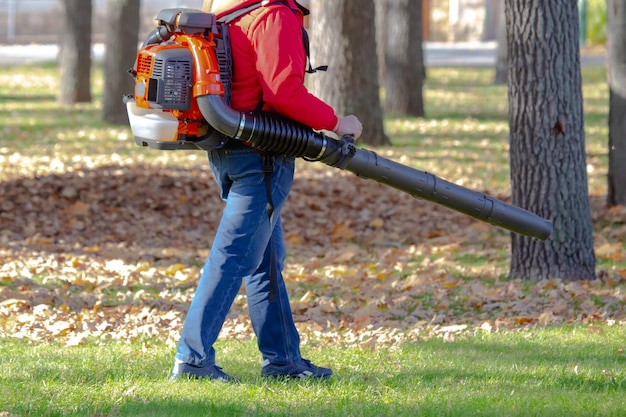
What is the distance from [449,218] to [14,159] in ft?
18.6

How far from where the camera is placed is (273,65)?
4.40 meters

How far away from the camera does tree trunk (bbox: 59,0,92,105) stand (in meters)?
18.6

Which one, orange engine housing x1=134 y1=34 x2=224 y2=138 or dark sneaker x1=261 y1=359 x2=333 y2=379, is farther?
dark sneaker x1=261 y1=359 x2=333 y2=379

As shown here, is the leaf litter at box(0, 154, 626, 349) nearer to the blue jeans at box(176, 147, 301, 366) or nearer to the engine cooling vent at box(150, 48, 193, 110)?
the blue jeans at box(176, 147, 301, 366)

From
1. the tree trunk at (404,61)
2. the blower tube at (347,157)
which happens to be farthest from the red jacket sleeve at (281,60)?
the tree trunk at (404,61)

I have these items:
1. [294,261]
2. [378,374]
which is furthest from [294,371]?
[294,261]

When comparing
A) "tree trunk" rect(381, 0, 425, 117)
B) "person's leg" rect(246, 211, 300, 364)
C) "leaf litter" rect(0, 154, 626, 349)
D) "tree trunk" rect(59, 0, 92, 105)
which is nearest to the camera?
"person's leg" rect(246, 211, 300, 364)

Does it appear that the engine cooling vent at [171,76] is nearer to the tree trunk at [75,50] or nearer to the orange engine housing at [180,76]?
the orange engine housing at [180,76]

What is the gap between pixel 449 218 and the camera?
11.0 metres

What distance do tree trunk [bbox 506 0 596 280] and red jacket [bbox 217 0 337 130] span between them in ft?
10.5

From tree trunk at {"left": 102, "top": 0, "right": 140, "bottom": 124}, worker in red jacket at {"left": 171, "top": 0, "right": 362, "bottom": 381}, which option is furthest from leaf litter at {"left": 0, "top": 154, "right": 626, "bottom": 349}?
tree trunk at {"left": 102, "top": 0, "right": 140, "bottom": 124}

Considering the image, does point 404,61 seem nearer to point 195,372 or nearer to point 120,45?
point 120,45

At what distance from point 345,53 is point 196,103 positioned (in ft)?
31.5

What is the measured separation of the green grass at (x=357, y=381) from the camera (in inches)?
176
